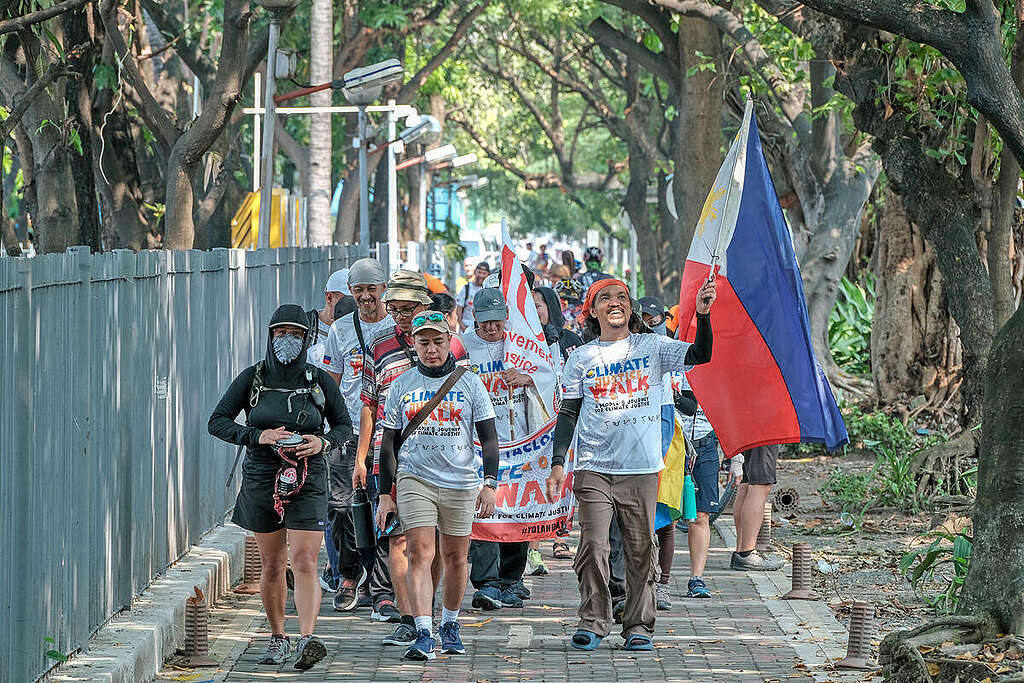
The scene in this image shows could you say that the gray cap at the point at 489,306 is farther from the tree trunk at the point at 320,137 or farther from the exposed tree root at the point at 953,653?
the tree trunk at the point at 320,137

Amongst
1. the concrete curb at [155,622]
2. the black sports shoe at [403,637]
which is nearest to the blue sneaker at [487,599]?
the black sports shoe at [403,637]

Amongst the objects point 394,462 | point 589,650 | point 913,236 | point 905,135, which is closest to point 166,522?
point 394,462

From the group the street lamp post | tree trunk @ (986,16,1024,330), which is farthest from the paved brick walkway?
the street lamp post

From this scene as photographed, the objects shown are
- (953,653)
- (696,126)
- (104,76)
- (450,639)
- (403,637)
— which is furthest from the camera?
(696,126)

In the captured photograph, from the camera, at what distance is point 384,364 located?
880 centimetres

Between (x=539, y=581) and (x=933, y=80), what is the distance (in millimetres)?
4752

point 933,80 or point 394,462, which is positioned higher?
point 933,80

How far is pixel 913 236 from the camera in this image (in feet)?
58.6

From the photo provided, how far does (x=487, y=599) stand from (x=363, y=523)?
0.95 meters

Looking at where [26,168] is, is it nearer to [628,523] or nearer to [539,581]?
[539,581]

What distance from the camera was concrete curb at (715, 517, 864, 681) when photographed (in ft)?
26.4

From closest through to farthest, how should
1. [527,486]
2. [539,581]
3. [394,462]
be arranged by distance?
[394,462], [527,486], [539,581]

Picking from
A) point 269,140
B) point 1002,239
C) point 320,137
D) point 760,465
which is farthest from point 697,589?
A: point 320,137

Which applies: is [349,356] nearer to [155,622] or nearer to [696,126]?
[155,622]
